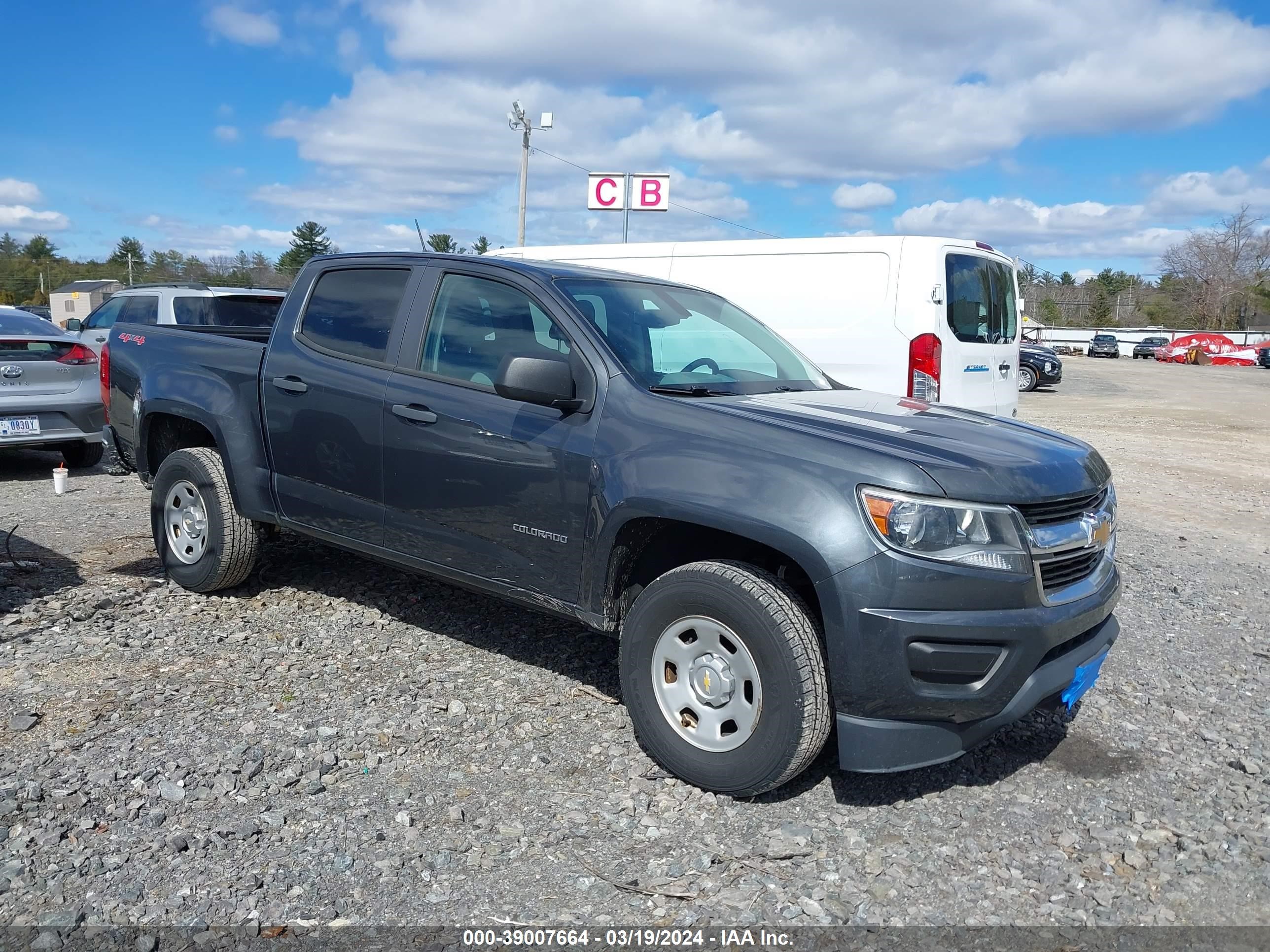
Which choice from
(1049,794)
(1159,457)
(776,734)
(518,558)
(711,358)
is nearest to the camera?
(776,734)

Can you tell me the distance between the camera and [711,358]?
174 inches

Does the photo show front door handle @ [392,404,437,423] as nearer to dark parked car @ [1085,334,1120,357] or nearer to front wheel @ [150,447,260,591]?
front wheel @ [150,447,260,591]

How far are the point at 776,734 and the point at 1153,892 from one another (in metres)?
1.19

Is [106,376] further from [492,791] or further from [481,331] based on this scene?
[492,791]

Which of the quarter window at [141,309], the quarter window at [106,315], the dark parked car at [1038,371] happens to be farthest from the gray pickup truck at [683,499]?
the dark parked car at [1038,371]

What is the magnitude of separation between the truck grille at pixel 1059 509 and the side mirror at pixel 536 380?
1.62 metres

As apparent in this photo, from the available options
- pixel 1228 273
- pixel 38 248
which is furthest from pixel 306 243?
pixel 1228 273

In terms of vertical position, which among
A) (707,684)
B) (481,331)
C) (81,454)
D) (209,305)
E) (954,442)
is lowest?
(707,684)

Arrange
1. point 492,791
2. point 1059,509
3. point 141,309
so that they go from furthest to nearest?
point 141,309 → point 492,791 → point 1059,509

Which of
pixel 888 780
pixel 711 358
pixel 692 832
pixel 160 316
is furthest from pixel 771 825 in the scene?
pixel 160 316

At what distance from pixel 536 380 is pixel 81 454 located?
25.3ft

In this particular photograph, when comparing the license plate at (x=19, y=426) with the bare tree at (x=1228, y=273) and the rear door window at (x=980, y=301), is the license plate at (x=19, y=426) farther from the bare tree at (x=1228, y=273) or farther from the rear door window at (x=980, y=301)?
the bare tree at (x=1228, y=273)

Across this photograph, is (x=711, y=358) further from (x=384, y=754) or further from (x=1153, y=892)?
(x=1153, y=892)

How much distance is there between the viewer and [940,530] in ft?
10.2
